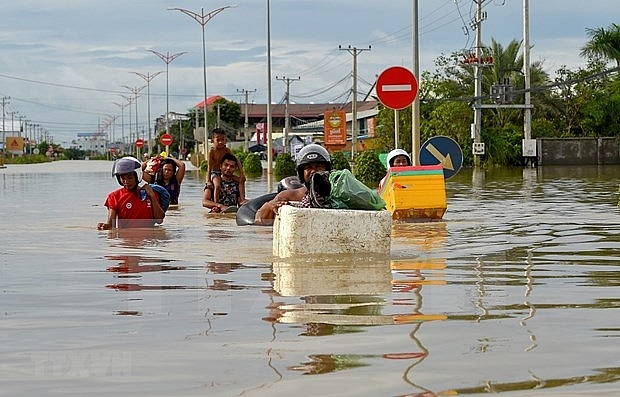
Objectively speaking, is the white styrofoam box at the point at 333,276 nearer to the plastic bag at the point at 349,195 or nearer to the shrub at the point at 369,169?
the plastic bag at the point at 349,195

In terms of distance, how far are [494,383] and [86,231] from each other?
1138cm

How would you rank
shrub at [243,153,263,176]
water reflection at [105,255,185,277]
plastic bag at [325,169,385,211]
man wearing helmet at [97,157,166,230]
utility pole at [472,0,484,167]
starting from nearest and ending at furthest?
water reflection at [105,255,185,277], plastic bag at [325,169,385,211], man wearing helmet at [97,157,166,230], shrub at [243,153,263,176], utility pole at [472,0,484,167]

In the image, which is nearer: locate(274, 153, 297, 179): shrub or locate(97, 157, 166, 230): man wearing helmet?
locate(97, 157, 166, 230): man wearing helmet

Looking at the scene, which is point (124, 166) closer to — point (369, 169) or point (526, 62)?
point (369, 169)

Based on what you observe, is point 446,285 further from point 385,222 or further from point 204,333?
point 204,333

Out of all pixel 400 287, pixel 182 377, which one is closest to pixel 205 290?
pixel 400 287

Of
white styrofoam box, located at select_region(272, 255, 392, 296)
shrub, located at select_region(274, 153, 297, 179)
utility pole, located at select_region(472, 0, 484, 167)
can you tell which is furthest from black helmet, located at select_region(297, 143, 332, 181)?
utility pole, located at select_region(472, 0, 484, 167)

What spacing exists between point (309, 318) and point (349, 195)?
3823mm

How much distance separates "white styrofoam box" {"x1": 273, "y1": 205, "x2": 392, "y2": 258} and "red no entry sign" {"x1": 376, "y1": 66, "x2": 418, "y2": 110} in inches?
235

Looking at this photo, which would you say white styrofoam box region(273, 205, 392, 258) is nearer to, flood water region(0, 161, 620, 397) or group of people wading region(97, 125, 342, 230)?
flood water region(0, 161, 620, 397)

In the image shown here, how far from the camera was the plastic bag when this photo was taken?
35.5 ft

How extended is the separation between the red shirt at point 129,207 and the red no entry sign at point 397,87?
371 cm

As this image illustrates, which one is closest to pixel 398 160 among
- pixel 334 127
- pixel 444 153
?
pixel 444 153

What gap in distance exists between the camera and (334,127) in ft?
209
